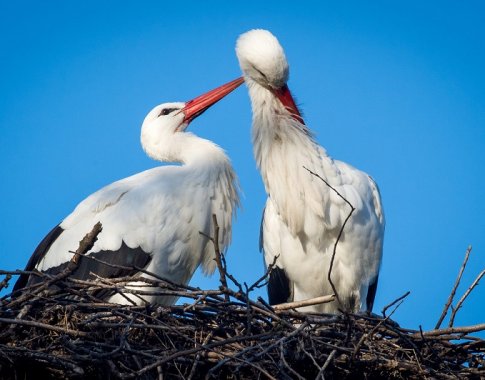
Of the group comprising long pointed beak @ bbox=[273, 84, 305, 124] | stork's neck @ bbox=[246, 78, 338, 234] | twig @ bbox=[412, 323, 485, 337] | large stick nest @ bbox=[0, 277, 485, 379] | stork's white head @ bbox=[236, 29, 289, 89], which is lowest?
large stick nest @ bbox=[0, 277, 485, 379]

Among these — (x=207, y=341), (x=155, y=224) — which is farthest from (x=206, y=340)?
(x=155, y=224)

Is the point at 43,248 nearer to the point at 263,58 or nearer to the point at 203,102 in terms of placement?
the point at 203,102

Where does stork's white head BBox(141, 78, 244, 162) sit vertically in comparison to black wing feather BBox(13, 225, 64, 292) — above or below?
above

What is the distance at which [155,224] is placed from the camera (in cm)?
484

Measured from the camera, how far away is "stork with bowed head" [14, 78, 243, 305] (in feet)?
15.7

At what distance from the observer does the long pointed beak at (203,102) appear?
563 cm

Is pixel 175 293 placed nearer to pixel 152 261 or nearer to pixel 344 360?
pixel 344 360

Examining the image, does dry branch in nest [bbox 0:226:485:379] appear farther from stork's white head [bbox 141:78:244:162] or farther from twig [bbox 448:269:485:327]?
stork's white head [bbox 141:78:244:162]

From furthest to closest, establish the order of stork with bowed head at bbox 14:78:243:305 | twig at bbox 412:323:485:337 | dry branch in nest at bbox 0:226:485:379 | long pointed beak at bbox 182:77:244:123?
long pointed beak at bbox 182:77:244:123, stork with bowed head at bbox 14:78:243:305, twig at bbox 412:323:485:337, dry branch in nest at bbox 0:226:485:379

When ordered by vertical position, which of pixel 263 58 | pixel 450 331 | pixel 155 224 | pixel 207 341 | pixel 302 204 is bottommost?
pixel 207 341

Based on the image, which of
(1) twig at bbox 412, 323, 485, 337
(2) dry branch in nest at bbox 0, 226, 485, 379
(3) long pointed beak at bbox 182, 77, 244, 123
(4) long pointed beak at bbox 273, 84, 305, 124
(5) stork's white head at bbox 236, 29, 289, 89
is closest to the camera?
(2) dry branch in nest at bbox 0, 226, 485, 379

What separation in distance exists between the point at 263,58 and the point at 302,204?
71cm

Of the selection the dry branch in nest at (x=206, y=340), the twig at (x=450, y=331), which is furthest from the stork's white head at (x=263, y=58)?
the twig at (x=450, y=331)

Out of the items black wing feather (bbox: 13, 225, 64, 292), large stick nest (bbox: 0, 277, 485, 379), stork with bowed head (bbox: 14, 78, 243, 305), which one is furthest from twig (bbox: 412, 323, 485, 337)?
black wing feather (bbox: 13, 225, 64, 292)
